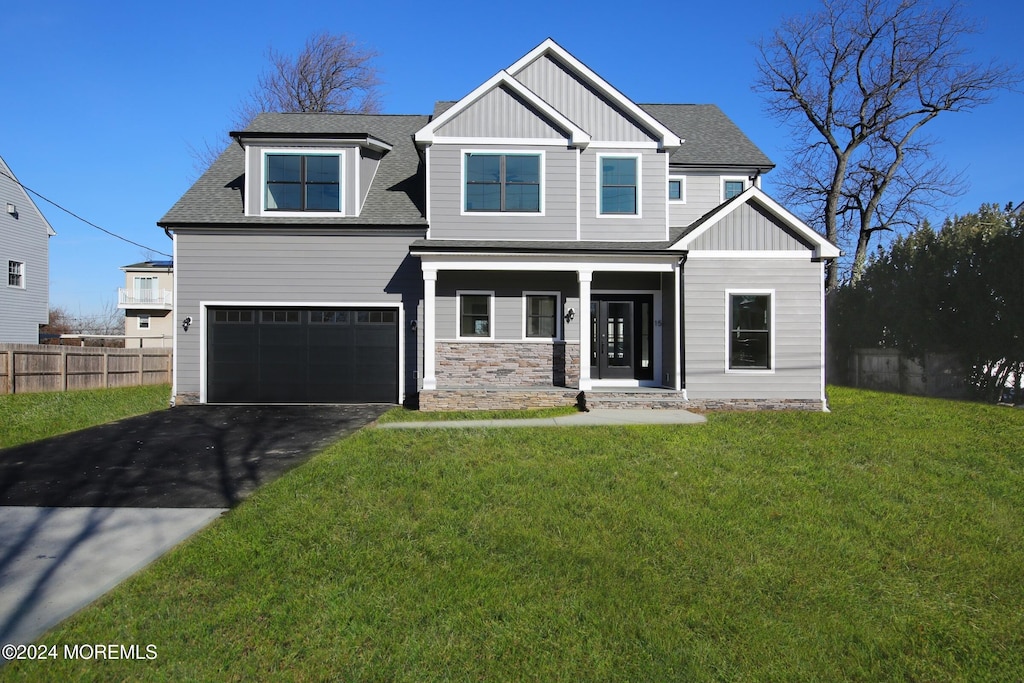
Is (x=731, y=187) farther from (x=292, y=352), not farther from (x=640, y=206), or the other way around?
(x=292, y=352)

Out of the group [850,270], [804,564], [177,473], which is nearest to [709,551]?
[804,564]

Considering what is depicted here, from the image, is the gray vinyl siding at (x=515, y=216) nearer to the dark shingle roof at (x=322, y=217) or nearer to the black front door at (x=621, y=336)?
the dark shingle roof at (x=322, y=217)

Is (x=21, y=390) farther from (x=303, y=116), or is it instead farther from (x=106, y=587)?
(x=106, y=587)

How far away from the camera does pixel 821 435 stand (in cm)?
997

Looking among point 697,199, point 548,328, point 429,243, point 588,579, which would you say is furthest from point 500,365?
point 588,579

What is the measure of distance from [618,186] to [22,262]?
2512 centimetres

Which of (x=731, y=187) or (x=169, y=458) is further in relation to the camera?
(x=731, y=187)

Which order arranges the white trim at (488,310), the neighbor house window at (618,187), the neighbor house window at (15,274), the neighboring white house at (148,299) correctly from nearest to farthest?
the neighbor house window at (618,187), the white trim at (488,310), the neighbor house window at (15,274), the neighboring white house at (148,299)

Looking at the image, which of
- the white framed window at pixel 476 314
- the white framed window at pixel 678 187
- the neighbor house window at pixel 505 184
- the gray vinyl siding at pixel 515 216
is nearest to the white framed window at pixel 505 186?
the neighbor house window at pixel 505 184

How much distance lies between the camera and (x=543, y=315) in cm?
1472

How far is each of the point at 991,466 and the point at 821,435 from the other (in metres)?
2.30

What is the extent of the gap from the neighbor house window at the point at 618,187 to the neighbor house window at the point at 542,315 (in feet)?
7.95

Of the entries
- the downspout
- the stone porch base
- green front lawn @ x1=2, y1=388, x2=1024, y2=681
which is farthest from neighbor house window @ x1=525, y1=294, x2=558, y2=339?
green front lawn @ x1=2, y1=388, x2=1024, y2=681

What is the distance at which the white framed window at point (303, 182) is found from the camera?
14.4 metres
